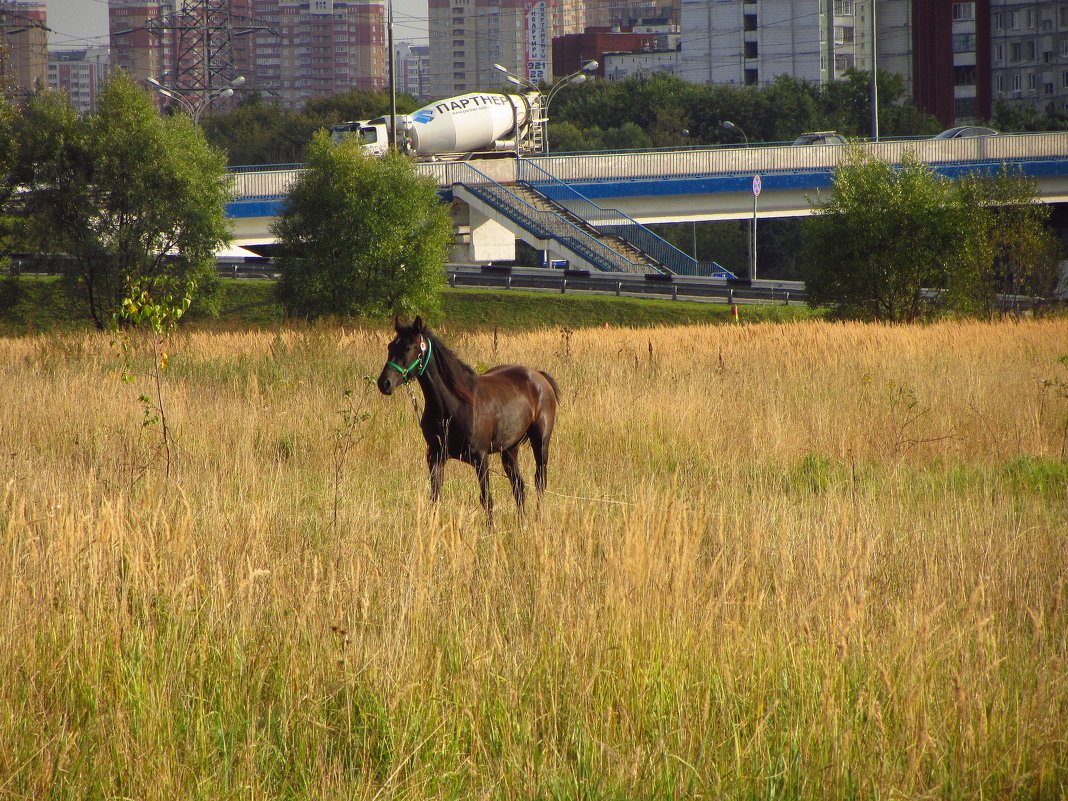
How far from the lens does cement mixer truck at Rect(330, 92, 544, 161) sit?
60.5 metres

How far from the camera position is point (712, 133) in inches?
3543

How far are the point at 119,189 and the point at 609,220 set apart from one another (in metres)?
25.6

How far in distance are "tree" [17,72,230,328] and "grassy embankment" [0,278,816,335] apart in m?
2.62

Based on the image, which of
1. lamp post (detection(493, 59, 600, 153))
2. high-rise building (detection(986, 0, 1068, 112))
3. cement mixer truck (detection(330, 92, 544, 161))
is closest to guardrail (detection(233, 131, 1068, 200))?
lamp post (detection(493, 59, 600, 153))

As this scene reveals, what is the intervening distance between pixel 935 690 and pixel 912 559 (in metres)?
1.93

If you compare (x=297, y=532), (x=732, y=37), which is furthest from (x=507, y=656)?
(x=732, y=37)

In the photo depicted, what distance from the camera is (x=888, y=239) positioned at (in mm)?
31281

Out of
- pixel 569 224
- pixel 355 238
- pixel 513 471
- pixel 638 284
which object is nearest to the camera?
pixel 513 471

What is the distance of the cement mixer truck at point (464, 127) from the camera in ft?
198

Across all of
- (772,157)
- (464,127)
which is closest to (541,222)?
(772,157)

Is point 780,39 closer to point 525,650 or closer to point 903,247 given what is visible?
point 903,247

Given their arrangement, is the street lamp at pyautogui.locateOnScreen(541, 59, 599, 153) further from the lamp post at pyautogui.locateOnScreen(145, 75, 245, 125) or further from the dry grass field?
the dry grass field

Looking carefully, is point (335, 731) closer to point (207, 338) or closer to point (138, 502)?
point (138, 502)

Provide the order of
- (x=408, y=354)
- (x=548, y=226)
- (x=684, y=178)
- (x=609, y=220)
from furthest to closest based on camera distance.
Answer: (x=684, y=178)
(x=609, y=220)
(x=548, y=226)
(x=408, y=354)
